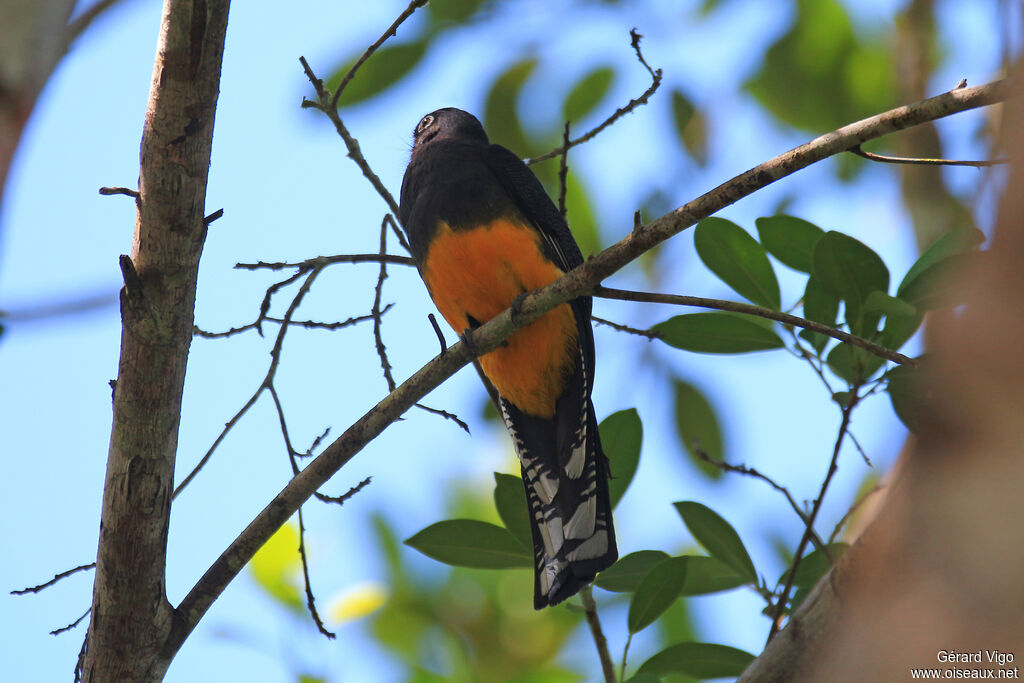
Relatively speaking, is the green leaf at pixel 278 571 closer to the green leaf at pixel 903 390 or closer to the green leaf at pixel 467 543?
the green leaf at pixel 467 543

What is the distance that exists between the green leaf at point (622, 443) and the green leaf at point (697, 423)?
3.18 feet

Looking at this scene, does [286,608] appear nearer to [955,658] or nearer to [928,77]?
[955,658]

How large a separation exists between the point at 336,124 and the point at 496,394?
1404mm

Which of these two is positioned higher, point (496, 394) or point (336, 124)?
point (336, 124)

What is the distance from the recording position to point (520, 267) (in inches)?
145

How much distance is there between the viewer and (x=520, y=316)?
2949mm

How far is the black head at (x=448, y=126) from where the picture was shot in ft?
16.0

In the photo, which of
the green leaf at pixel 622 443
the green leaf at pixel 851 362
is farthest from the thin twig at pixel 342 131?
the green leaf at pixel 851 362

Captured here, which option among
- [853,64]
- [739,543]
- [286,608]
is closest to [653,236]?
[739,543]

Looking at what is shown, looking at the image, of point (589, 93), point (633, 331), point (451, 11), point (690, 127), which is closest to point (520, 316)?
point (633, 331)

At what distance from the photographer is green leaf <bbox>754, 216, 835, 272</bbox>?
9.64 feet

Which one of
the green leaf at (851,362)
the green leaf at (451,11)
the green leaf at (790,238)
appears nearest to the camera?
the green leaf at (851,362)

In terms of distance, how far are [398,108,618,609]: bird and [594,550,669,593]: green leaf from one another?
0.31m

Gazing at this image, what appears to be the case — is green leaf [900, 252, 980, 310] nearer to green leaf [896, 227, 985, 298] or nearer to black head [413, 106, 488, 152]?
green leaf [896, 227, 985, 298]
